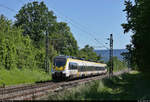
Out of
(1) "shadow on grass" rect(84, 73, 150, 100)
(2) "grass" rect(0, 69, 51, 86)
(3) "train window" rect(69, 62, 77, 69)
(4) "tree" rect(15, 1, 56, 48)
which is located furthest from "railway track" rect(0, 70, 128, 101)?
(4) "tree" rect(15, 1, 56, 48)

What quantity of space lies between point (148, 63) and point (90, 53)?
85720 millimetres

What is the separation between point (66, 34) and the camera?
242 feet

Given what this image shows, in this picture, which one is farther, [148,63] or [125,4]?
[125,4]

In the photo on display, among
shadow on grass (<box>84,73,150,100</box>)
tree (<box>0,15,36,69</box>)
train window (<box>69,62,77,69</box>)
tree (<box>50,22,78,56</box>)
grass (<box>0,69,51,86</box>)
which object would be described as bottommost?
shadow on grass (<box>84,73,150,100</box>)

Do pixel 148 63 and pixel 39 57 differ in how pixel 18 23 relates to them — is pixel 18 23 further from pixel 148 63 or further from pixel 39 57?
pixel 148 63

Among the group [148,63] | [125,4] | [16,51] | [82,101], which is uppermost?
[125,4]

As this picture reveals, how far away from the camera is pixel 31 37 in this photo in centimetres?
6212

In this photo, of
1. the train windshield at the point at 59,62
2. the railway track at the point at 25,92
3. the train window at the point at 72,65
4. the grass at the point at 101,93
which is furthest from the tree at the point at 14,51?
the grass at the point at 101,93

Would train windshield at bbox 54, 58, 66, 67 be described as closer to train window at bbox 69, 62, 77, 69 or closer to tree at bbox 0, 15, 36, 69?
train window at bbox 69, 62, 77, 69

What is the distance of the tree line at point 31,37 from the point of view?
3340 centimetres

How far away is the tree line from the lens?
33403 mm

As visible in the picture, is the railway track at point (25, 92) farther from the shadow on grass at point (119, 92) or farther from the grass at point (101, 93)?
the shadow on grass at point (119, 92)

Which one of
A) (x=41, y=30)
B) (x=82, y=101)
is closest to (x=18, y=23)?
(x=41, y=30)

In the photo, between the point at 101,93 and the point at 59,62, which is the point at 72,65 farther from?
the point at 101,93
